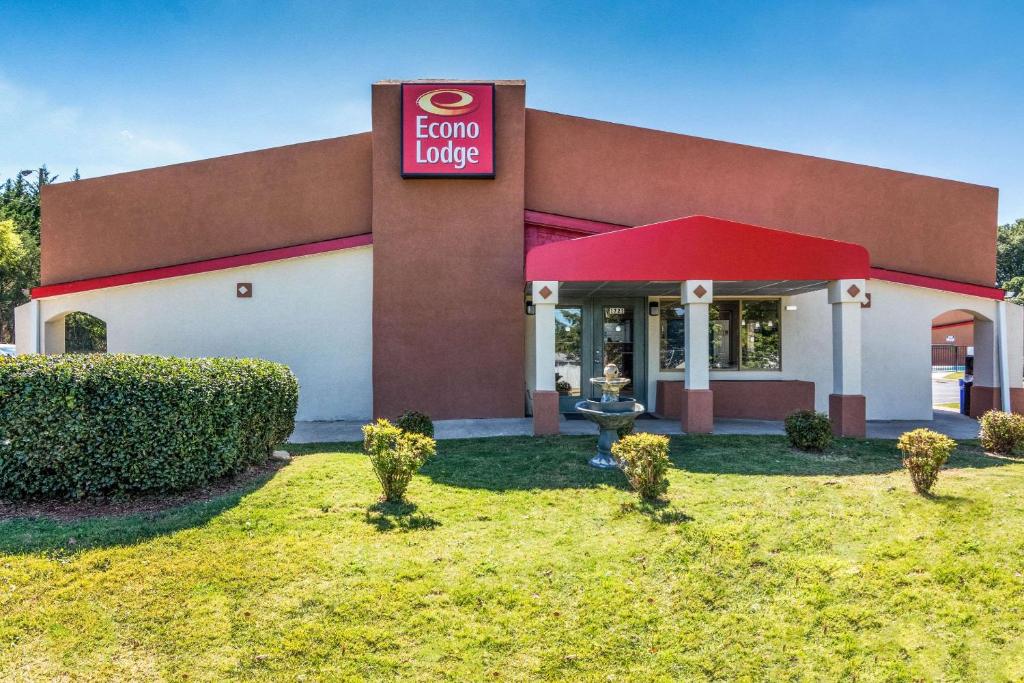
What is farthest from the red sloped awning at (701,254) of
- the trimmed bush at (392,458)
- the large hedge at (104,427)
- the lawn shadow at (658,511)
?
the large hedge at (104,427)

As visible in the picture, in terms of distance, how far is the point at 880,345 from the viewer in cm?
1120

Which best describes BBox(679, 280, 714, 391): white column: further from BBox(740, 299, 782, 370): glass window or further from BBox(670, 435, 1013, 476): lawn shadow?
BBox(740, 299, 782, 370): glass window

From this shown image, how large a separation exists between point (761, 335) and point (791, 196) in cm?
306

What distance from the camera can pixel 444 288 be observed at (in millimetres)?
10570

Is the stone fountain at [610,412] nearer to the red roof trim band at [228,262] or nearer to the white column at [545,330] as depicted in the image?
the white column at [545,330]

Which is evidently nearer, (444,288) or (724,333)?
(444,288)

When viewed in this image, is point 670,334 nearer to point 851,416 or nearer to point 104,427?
point 851,416

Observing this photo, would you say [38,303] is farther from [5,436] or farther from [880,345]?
[880,345]

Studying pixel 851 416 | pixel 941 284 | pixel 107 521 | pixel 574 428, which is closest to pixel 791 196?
pixel 941 284

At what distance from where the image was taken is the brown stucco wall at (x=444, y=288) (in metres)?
10.5

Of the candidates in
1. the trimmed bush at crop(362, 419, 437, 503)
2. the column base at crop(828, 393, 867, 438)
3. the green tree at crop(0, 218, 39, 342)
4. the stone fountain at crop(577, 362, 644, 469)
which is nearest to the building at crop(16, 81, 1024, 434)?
the column base at crop(828, 393, 867, 438)

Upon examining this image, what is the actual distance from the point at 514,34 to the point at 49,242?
10.5 m

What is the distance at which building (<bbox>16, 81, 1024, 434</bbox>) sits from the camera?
34.7 ft

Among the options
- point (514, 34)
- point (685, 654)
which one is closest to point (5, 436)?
point (685, 654)
